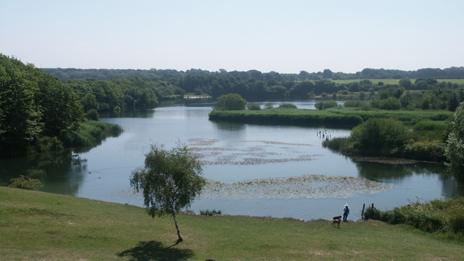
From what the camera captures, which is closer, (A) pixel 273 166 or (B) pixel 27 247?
(B) pixel 27 247

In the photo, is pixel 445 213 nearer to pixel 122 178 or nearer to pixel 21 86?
pixel 122 178

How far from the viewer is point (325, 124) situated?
123750 mm

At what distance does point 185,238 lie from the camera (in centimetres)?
→ 2689

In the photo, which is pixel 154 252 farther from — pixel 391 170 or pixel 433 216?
→ pixel 391 170

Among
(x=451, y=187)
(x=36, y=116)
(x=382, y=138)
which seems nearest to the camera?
(x=451, y=187)

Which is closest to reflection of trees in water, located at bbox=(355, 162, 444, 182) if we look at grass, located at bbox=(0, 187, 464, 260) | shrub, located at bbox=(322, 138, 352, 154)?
shrub, located at bbox=(322, 138, 352, 154)

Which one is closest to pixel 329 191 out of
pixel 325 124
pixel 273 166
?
pixel 273 166

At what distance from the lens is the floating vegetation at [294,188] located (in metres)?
48.6

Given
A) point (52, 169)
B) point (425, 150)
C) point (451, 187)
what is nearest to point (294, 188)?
point (451, 187)

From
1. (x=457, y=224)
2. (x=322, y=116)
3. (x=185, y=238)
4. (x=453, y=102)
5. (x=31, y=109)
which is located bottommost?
(x=322, y=116)

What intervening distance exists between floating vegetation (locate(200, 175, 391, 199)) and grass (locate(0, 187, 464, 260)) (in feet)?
49.4

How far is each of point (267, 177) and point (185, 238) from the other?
31.4 metres

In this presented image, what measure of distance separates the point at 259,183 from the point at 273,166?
12.1m

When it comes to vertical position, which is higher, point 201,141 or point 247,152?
point 201,141
